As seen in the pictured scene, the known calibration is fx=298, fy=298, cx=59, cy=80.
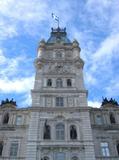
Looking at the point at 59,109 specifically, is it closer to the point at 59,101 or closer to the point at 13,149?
the point at 59,101

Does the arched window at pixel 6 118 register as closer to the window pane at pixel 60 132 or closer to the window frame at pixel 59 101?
the window frame at pixel 59 101

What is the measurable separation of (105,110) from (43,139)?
35.7 feet

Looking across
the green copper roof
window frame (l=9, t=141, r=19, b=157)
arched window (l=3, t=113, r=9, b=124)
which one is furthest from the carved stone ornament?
window frame (l=9, t=141, r=19, b=157)

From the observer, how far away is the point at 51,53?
53875 mm

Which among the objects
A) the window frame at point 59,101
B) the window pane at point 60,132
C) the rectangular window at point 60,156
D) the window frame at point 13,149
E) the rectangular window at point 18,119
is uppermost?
the window frame at point 59,101

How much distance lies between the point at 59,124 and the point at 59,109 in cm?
240

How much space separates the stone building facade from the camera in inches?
1433

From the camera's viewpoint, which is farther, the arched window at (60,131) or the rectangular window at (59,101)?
the rectangular window at (59,101)

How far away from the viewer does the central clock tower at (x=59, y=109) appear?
119ft

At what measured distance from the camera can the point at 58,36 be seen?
6284cm

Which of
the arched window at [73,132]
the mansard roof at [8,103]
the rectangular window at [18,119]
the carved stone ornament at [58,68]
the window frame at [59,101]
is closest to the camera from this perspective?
the arched window at [73,132]

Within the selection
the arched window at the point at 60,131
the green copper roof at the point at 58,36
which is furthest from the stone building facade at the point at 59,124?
the green copper roof at the point at 58,36

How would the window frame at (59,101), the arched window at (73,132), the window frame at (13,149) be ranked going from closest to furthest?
the window frame at (13,149) < the arched window at (73,132) < the window frame at (59,101)

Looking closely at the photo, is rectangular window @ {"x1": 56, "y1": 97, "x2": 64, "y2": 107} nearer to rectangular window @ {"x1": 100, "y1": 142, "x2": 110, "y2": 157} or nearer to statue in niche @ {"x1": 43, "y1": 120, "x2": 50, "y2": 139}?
statue in niche @ {"x1": 43, "y1": 120, "x2": 50, "y2": 139}
